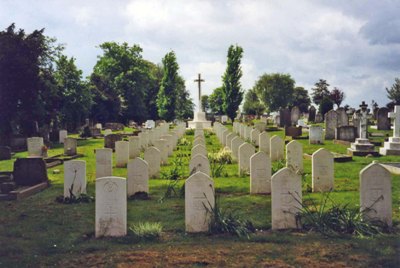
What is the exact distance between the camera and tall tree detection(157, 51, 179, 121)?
64.2 meters

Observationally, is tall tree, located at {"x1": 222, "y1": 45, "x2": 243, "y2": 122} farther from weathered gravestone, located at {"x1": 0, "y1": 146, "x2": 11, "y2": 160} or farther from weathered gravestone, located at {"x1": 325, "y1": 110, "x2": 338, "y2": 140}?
weathered gravestone, located at {"x1": 0, "y1": 146, "x2": 11, "y2": 160}

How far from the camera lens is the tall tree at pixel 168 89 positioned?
64.2 meters

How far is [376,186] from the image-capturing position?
8.66 m

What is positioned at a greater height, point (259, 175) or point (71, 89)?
point (71, 89)

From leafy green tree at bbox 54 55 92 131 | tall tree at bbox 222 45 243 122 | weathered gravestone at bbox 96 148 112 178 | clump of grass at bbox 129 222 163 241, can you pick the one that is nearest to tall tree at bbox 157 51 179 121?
tall tree at bbox 222 45 243 122

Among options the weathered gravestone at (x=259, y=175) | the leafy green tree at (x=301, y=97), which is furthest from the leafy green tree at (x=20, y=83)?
the leafy green tree at (x=301, y=97)

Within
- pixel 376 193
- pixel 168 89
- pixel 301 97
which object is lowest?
pixel 376 193

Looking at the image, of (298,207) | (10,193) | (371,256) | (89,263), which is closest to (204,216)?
(298,207)

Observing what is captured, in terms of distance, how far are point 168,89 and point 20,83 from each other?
115ft

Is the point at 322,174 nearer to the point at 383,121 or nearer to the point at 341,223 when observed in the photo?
the point at 341,223

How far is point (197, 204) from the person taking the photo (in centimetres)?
868

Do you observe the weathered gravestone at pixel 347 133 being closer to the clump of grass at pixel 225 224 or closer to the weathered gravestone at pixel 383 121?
the weathered gravestone at pixel 383 121

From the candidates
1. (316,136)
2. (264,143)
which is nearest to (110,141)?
(264,143)

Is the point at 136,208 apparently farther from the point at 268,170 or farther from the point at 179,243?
the point at 268,170
